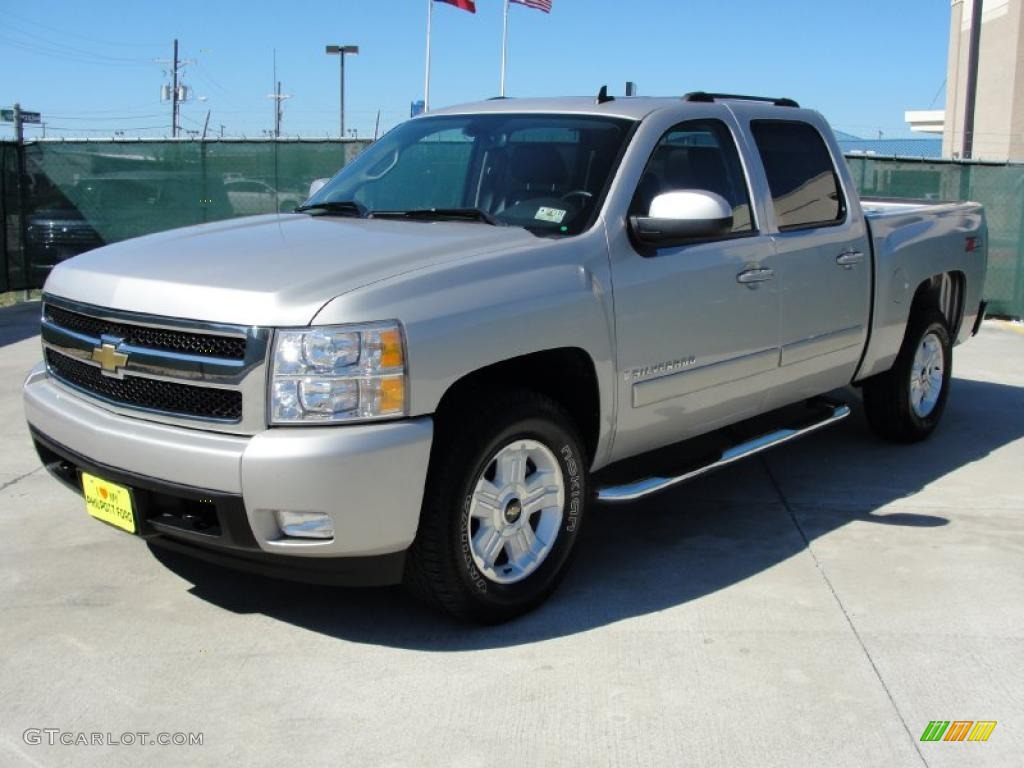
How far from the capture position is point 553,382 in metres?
4.34

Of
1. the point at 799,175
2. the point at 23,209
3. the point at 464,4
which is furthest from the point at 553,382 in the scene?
the point at 464,4

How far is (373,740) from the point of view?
3.33 meters

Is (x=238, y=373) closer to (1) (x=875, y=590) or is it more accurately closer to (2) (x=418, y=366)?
(2) (x=418, y=366)

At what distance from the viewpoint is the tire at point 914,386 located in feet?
21.6

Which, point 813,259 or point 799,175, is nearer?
point 813,259

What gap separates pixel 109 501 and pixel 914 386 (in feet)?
15.7

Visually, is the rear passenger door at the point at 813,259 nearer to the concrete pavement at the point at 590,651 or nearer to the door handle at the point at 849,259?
the door handle at the point at 849,259

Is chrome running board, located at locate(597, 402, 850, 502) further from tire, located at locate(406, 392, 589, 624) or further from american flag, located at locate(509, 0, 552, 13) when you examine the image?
american flag, located at locate(509, 0, 552, 13)

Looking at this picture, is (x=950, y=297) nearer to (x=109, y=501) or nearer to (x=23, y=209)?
(x=109, y=501)

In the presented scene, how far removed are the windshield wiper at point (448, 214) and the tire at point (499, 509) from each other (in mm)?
845

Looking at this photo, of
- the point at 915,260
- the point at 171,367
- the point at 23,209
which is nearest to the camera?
the point at 171,367

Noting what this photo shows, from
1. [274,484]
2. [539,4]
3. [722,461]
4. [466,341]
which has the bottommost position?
[722,461]

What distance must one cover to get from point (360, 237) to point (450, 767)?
6.57 feet

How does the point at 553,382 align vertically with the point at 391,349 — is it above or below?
below
